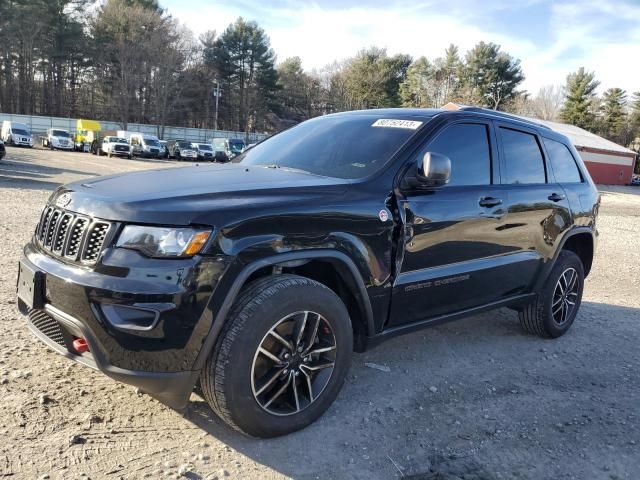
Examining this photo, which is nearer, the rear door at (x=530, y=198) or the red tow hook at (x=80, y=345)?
the red tow hook at (x=80, y=345)

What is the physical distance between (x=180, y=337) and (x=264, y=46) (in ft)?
223

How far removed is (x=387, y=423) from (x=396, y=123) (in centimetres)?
201

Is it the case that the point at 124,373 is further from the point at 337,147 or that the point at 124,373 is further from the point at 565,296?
the point at 565,296

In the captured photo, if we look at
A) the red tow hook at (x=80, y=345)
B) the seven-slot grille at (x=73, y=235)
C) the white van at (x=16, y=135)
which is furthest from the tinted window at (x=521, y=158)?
the white van at (x=16, y=135)

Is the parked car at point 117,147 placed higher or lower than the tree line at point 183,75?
lower

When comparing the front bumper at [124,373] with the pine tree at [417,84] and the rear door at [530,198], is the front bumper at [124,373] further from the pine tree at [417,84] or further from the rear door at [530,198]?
the pine tree at [417,84]

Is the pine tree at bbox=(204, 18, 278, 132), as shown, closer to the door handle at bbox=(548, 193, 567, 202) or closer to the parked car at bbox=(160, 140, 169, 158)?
the parked car at bbox=(160, 140, 169, 158)

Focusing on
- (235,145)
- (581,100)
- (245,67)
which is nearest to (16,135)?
(235,145)

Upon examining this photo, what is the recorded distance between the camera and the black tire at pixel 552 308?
4.68 meters

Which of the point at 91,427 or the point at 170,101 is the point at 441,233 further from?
the point at 170,101

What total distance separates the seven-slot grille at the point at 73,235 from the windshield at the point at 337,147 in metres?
1.43

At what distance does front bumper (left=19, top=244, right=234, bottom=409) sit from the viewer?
7.91 ft

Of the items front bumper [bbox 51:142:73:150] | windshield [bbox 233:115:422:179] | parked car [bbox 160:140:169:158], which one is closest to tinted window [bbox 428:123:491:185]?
windshield [bbox 233:115:422:179]

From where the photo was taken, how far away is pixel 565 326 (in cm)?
500
